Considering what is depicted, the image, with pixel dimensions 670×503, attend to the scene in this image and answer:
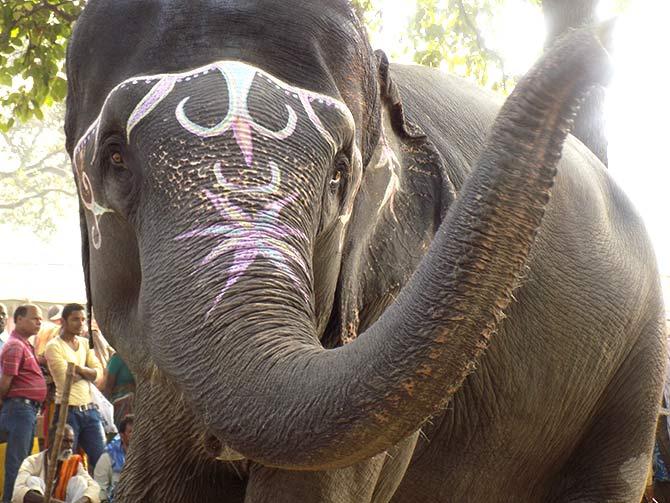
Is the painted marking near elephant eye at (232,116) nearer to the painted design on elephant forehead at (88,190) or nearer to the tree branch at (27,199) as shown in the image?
the painted design on elephant forehead at (88,190)

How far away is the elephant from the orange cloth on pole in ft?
13.6

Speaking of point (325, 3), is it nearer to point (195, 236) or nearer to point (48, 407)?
point (195, 236)

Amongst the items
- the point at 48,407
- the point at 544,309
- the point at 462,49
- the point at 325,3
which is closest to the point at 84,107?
the point at 325,3

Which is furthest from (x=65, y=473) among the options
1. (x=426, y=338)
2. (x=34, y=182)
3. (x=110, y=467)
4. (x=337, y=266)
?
(x=34, y=182)

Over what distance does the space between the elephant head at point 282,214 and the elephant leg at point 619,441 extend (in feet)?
5.27

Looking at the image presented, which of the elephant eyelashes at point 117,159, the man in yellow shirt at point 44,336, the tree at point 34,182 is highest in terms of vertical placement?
the elephant eyelashes at point 117,159

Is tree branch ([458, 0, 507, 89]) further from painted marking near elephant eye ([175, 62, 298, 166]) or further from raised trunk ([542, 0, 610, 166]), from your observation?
painted marking near elephant eye ([175, 62, 298, 166])

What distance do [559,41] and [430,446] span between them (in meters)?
2.32

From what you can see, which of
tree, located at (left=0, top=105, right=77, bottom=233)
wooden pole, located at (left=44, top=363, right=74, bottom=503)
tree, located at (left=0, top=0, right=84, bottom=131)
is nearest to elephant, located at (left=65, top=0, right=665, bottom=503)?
tree, located at (left=0, top=0, right=84, bottom=131)

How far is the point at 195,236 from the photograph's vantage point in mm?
2438

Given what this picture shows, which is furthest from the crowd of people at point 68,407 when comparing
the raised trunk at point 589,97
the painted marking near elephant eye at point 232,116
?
the painted marking near elephant eye at point 232,116

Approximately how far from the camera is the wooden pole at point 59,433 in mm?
7441

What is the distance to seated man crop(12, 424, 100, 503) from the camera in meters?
7.48

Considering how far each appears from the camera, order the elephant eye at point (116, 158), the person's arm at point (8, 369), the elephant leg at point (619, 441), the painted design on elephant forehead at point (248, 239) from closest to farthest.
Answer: the painted design on elephant forehead at point (248, 239) < the elephant eye at point (116, 158) < the elephant leg at point (619, 441) < the person's arm at point (8, 369)
